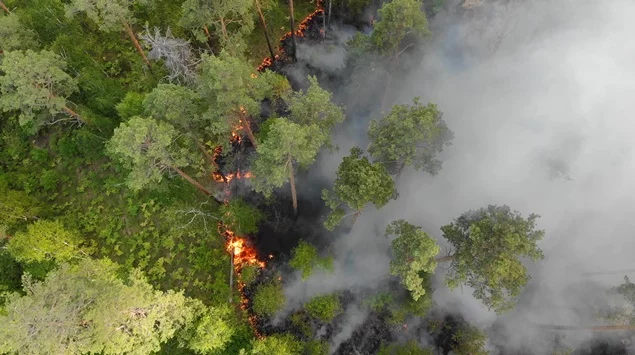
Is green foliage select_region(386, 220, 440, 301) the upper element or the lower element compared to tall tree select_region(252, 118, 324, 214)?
lower

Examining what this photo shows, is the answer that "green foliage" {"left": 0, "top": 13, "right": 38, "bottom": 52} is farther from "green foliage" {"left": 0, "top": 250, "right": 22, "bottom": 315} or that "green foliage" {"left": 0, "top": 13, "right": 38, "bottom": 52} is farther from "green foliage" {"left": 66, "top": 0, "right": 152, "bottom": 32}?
"green foliage" {"left": 0, "top": 250, "right": 22, "bottom": 315}

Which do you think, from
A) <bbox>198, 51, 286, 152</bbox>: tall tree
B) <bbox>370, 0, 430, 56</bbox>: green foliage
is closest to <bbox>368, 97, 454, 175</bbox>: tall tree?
<bbox>370, 0, 430, 56</bbox>: green foliage

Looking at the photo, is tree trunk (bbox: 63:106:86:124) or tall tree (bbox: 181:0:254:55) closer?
tall tree (bbox: 181:0:254:55)

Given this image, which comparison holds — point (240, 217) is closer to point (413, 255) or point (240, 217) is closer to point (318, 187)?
point (318, 187)

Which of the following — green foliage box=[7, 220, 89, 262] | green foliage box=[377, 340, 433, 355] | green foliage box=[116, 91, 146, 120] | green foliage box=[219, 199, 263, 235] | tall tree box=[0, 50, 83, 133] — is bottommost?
green foliage box=[377, 340, 433, 355]

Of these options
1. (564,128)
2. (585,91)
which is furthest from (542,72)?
(564,128)

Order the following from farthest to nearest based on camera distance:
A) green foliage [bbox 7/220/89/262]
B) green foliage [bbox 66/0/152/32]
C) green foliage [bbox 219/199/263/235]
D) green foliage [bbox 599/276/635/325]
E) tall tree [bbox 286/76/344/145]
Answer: green foliage [bbox 219/199/263/235] → green foliage [bbox 7/220/89/262] → green foliage [bbox 66/0/152/32] → tall tree [bbox 286/76/344/145] → green foliage [bbox 599/276/635/325]

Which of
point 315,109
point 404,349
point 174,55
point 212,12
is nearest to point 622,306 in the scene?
point 404,349

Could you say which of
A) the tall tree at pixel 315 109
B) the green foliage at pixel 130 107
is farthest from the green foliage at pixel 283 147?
the green foliage at pixel 130 107
